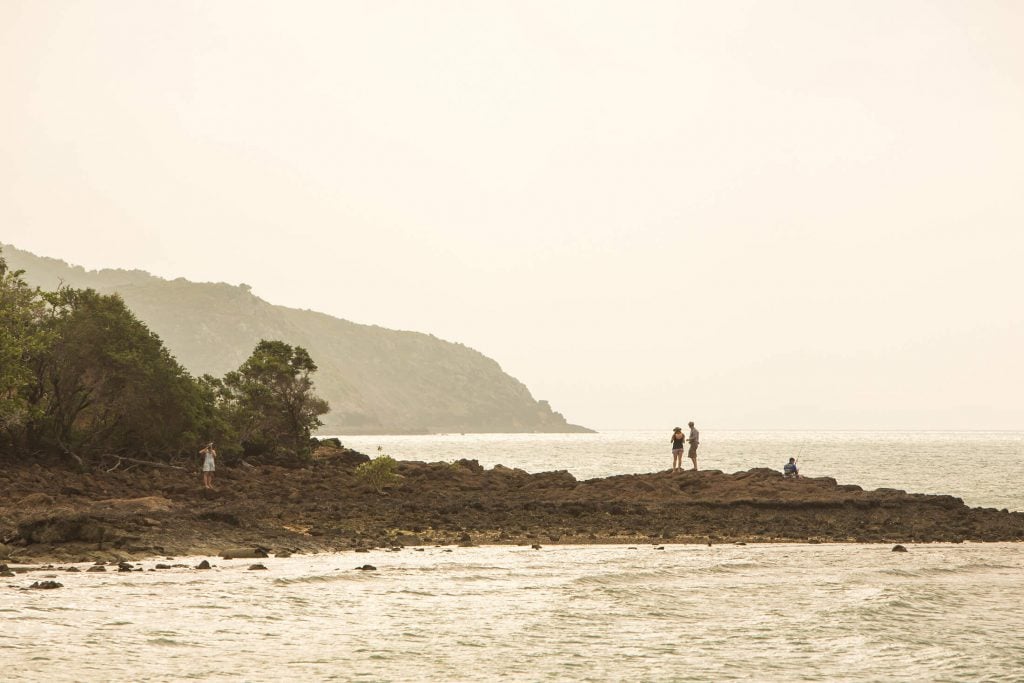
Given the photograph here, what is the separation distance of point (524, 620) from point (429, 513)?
1712cm

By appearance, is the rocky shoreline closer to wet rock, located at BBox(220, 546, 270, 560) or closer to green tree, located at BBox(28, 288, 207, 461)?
wet rock, located at BBox(220, 546, 270, 560)

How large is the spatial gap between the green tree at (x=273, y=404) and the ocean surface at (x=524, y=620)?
96.3ft

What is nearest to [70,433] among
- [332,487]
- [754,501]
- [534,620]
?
[332,487]

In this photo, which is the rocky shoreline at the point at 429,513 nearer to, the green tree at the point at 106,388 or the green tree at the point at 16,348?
the green tree at the point at 16,348

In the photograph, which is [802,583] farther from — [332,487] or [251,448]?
[251,448]

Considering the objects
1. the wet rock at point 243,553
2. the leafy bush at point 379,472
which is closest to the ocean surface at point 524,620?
the wet rock at point 243,553

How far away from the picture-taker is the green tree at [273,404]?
5400 cm

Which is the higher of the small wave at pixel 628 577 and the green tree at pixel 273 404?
the green tree at pixel 273 404

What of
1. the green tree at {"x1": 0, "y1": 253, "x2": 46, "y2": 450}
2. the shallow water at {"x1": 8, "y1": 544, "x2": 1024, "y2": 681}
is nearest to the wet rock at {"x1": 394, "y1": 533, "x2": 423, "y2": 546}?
the shallow water at {"x1": 8, "y1": 544, "x2": 1024, "y2": 681}

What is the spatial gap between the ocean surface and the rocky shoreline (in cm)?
238

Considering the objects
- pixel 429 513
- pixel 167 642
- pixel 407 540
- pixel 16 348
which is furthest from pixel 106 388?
pixel 167 642

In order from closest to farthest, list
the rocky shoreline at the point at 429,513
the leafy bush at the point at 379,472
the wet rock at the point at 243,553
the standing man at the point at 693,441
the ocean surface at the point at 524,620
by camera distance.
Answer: the ocean surface at the point at 524,620
the wet rock at the point at 243,553
the rocky shoreline at the point at 429,513
the leafy bush at the point at 379,472
the standing man at the point at 693,441

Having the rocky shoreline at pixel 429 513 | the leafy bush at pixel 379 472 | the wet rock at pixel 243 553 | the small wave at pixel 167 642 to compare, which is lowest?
the small wave at pixel 167 642

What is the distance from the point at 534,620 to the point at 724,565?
8.87m
